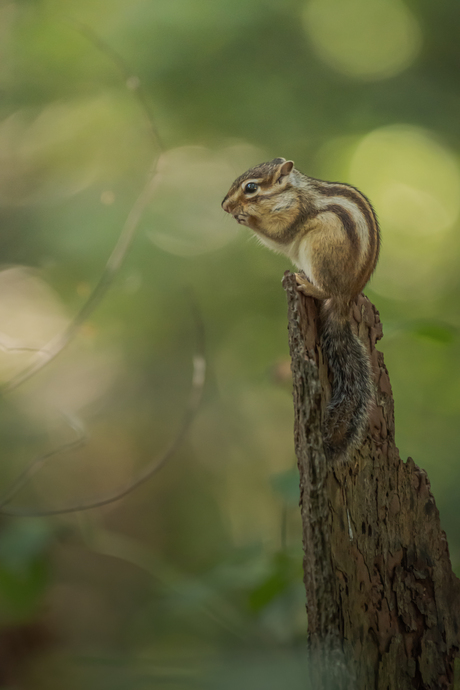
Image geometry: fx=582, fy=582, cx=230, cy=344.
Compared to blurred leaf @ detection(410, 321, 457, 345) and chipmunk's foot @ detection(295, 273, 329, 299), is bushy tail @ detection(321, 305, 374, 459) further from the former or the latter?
blurred leaf @ detection(410, 321, 457, 345)

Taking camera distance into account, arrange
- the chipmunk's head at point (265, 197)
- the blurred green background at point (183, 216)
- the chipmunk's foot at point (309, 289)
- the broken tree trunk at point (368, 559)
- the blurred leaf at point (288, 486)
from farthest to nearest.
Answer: the blurred green background at point (183, 216) < the blurred leaf at point (288, 486) < the chipmunk's head at point (265, 197) < the chipmunk's foot at point (309, 289) < the broken tree trunk at point (368, 559)

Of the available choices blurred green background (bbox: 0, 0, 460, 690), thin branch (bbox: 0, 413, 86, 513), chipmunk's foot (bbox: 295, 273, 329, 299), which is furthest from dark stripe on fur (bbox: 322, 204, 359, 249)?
blurred green background (bbox: 0, 0, 460, 690)

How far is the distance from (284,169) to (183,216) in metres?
1.60

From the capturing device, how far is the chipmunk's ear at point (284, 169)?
62.0 inches

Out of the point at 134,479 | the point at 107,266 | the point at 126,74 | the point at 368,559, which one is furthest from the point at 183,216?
the point at 368,559

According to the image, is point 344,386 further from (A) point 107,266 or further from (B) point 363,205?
(A) point 107,266

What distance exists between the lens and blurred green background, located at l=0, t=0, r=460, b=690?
114 inches

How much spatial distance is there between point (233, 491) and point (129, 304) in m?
1.23

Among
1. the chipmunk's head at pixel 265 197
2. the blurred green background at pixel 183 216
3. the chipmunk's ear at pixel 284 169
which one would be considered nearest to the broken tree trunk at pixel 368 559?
the chipmunk's head at pixel 265 197

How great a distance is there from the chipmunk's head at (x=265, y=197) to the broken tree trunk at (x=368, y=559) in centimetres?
31

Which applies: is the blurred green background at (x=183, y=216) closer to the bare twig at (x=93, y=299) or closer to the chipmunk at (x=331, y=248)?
the bare twig at (x=93, y=299)

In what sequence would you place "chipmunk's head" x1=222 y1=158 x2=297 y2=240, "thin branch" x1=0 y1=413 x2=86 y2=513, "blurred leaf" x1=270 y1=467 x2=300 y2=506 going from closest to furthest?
"chipmunk's head" x1=222 y1=158 x2=297 y2=240 < "thin branch" x1=0 y1=413 x2=86 y2=513 < "blurred leaf" x1=270 y1=467 x2=300 y2=506

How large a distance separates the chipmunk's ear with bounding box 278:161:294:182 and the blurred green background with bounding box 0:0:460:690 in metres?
1.35

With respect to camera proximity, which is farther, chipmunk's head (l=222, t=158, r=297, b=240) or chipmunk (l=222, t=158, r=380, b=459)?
chipmunk's head (l=222, t=158, r=297, b=240)
